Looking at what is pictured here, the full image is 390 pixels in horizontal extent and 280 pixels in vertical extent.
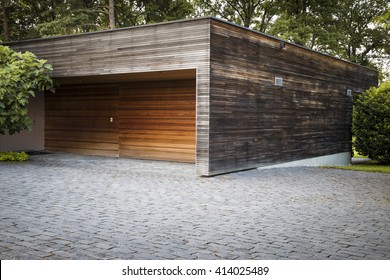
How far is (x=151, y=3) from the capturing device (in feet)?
76.5

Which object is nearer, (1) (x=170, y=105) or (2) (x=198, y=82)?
(2) (x=198, y=82)

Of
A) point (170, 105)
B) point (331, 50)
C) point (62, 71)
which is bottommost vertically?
point (170, 105)

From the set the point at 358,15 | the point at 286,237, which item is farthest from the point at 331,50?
the point at 286,237

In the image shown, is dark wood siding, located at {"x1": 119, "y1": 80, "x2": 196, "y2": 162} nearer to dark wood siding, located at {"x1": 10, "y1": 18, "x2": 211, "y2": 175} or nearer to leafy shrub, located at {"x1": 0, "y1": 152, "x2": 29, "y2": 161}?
dark wood siding, located at {"x1": 10, "y1": 18, "x2": 211, "y2": 175}

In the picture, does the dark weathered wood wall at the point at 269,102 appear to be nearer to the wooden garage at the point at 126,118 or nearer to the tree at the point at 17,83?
the wooden garage at the point at 126,118

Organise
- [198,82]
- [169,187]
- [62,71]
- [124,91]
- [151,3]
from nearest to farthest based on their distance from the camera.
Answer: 1. [169,187]
2. [198,82]
3. [62,71]
4. [124,91]
5. [151,3]

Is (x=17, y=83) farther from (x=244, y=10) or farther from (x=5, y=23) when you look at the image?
(x=244, y=10)

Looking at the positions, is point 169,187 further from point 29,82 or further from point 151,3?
point 151,3

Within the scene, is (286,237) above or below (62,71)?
below

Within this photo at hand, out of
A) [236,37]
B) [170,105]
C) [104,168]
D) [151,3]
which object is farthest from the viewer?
[151,3]

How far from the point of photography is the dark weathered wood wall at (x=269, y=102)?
9.70m

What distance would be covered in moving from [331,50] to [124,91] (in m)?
17.9

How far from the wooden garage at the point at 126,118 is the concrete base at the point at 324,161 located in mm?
2737

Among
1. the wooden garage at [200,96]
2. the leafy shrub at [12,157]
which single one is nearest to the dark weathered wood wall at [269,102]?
the wooden garage at [200,96]
